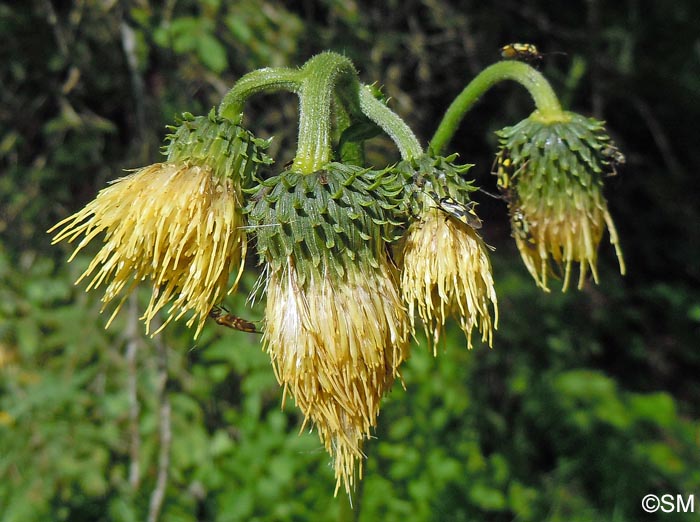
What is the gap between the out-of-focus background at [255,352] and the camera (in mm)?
3484

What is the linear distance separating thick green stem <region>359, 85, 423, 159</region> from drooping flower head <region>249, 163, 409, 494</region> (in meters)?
0.21

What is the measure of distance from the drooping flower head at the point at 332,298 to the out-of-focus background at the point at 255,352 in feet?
1.63

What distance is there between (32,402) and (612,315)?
4.29 meters

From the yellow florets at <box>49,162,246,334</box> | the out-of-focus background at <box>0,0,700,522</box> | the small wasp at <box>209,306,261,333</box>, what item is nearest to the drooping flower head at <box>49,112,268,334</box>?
the yellow florets at <box>49,162,246,334</box>

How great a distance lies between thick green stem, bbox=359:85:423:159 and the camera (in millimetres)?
1874

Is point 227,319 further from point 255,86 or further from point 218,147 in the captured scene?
point 255,86

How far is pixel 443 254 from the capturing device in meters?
1.73

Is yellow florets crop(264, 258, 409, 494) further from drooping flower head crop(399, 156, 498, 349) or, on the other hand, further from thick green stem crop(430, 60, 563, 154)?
thick green stem crop(430, 60, 563, 154)

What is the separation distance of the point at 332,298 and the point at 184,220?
1.24 ft

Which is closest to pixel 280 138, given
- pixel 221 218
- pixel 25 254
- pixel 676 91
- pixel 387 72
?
pixel 387 72

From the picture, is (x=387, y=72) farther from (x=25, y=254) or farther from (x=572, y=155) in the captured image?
(x=572, y=155)

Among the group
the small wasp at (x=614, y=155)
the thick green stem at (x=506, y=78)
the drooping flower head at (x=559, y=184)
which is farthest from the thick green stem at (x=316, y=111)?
the small wasp at (x=614, y=155)

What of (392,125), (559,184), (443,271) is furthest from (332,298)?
(559,184)

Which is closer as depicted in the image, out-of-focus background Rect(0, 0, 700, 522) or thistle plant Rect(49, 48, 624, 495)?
thistle plant Rect(49, 48, 624, 495)
